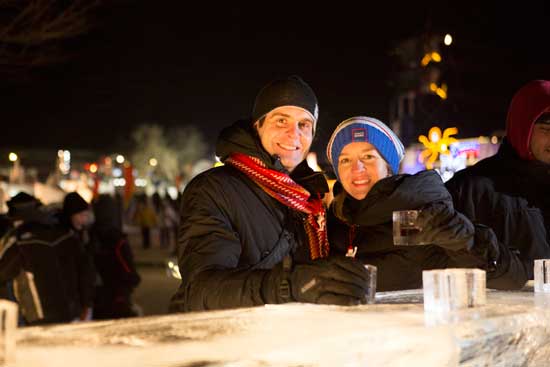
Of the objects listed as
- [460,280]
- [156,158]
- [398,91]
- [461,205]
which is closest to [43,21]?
[461,205]

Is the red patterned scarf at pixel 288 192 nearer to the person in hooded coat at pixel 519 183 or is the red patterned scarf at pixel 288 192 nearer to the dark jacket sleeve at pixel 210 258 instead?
the dark jacket sleeve at pixel 210 258

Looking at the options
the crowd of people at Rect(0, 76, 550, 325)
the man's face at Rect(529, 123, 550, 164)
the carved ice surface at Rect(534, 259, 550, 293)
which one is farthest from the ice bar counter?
the man's face at Rect(529, 123, 550, 164)

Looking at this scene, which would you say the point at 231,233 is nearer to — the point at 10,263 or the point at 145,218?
the point at 10,263

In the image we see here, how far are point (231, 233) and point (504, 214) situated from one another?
1.93 meters

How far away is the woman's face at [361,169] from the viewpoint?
3332 millimetres

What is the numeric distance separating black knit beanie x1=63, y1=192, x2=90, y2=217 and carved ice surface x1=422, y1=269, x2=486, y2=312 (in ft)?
19.1

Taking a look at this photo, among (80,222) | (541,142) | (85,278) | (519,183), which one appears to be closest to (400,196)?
(519,183)

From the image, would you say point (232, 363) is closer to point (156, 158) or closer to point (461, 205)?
point (461, 205)

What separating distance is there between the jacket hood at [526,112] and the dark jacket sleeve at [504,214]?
0.34 m

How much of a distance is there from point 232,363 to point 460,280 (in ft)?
2.59

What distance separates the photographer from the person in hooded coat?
380 centimetres

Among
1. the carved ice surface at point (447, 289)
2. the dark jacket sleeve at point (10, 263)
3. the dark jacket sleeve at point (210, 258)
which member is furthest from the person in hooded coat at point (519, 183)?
the dark jacket sleeve at point (10, 263)

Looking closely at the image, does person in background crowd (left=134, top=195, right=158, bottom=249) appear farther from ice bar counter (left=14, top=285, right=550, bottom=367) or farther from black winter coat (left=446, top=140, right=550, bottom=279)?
ice bar counter (left=14, top=285, right=550, bottom=367)

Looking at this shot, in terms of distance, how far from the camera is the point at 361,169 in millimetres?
3344
